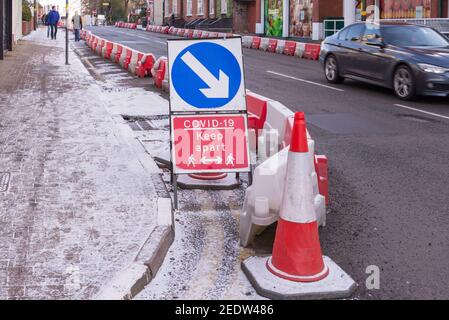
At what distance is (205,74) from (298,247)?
2.37 metres

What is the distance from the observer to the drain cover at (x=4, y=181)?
21.1 ft

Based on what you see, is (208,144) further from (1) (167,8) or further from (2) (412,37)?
(1) (167,8)

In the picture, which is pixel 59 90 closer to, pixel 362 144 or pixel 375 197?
pixel 362 144

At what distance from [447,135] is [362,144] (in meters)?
1.49

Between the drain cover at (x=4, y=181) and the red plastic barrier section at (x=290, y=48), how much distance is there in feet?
72.7

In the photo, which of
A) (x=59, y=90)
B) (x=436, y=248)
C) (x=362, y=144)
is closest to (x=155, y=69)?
(x=59, y=90)

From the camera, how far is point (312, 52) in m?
25.9

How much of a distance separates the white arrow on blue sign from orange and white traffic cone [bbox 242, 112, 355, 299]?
5.88 feet

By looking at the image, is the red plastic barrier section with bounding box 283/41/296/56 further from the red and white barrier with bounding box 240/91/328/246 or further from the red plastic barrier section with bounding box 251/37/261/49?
the red and white barrier with bounding box 240/91/328/246

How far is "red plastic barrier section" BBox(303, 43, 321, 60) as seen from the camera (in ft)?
83.8

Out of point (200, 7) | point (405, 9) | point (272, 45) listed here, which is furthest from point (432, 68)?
point (200, 7)

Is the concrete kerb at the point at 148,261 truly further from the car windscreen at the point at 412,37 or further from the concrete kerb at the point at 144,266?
the car windscreen at the point at 412,37
